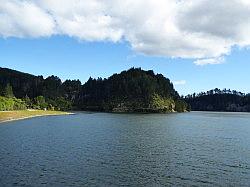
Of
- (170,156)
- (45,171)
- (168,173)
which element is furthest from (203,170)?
(45,171)

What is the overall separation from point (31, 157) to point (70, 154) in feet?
21.6

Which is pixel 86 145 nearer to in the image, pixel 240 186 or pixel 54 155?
pixel 54 155

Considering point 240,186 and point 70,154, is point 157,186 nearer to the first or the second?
point 240,186

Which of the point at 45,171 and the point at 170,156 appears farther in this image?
the point at 170,156

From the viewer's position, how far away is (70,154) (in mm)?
60062

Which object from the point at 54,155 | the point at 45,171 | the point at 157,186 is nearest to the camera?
the point at 157,186

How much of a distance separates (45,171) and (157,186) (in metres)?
14.7

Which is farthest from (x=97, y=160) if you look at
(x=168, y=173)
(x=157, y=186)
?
(x=157, y=186)

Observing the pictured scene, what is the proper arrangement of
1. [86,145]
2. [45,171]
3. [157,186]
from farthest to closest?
[86,145] → [45,171] → [157,186]

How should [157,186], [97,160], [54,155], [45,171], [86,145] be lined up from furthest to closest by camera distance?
[86,145]
[54,155]
[97,160]
[45,171]
[157,186]

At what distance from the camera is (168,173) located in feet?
153

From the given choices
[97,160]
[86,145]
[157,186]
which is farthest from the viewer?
[86,145]

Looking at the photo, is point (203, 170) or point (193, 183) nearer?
point (193, 183)

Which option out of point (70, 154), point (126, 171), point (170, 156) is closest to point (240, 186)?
point (126, 171)
